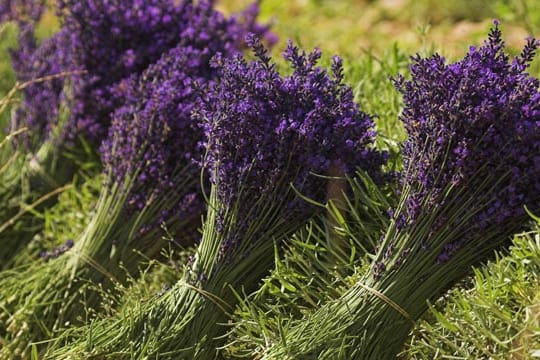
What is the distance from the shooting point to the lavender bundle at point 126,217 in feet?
8.50

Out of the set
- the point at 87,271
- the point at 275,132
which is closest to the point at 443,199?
the point at 275,132

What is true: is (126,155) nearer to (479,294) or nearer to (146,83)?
(146,83)

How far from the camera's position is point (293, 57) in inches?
89.6

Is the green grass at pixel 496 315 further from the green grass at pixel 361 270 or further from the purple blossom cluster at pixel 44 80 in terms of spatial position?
the purple blossom cluster at pixel 44 80

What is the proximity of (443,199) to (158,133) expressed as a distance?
3.40 feet

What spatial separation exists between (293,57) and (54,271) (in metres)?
1.09

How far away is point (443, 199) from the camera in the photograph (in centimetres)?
202

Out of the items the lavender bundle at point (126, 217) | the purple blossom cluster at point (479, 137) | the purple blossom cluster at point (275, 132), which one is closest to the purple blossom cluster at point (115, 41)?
the lavender bundle at point (126, 217)

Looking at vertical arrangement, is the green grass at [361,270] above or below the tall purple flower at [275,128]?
below

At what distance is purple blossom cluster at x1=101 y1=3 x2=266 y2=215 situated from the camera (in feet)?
8.61

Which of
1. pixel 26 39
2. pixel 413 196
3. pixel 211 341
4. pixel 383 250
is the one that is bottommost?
pixel 211 341

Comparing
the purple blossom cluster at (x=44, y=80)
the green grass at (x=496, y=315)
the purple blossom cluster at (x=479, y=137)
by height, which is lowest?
the green grass at (x=496, y=315)

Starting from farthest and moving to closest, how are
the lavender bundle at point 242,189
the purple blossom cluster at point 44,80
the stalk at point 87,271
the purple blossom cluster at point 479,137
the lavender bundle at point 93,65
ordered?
the purple blossom cluster at point 44,80, the lavender bundle at point 93,65, the stalk at point 87,271, the lavender bundle at point 242,189, the purple blossom cluster at point 479,137

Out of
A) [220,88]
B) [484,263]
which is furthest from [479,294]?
[220,88]
